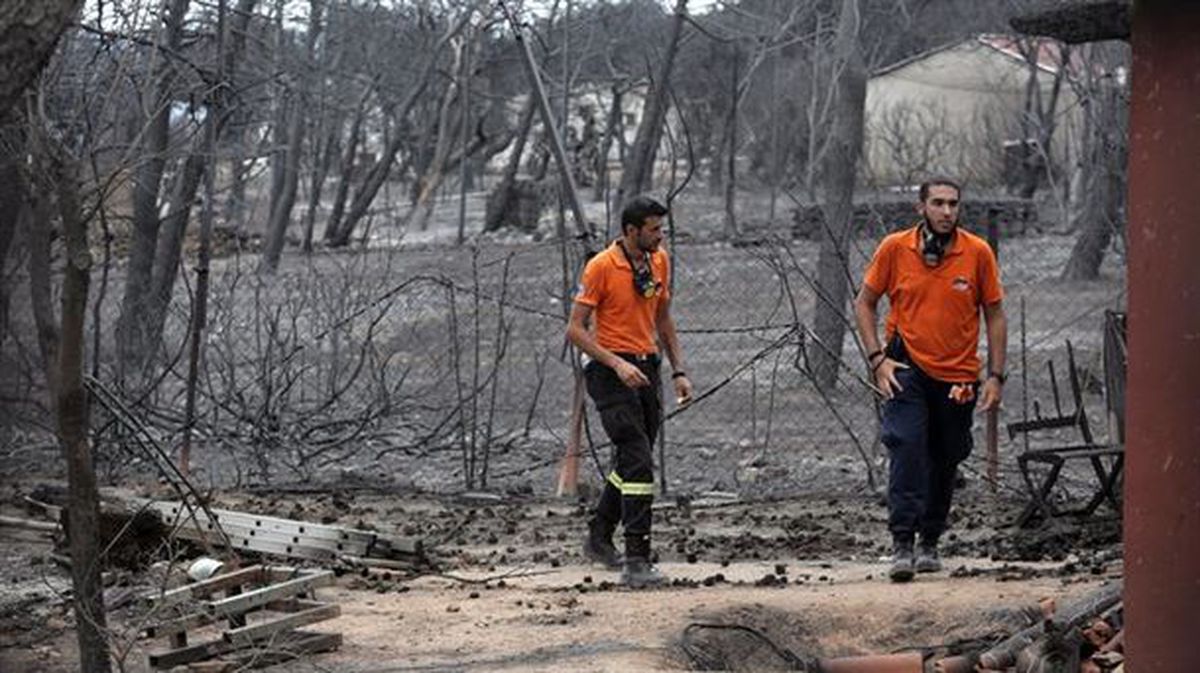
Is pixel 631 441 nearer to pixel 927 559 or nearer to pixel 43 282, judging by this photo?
pixel 927 559

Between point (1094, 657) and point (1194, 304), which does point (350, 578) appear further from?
point (1194, 304)

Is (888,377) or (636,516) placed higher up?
(888,377)

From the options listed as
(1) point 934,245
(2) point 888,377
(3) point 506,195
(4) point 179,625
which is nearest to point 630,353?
(2) point 888,377

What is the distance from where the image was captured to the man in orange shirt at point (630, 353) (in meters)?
9.95

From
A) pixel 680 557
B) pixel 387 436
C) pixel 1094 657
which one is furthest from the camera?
pixel 387 436

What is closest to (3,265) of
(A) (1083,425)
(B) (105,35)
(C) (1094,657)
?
(B) (105,35)

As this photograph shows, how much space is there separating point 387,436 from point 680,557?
14.5ft

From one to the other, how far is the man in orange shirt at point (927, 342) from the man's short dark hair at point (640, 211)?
999 mm

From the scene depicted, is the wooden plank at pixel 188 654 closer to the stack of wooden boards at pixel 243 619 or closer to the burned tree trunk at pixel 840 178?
the stack of wooden boards at pixel 243 619

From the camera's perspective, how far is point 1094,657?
747 cm

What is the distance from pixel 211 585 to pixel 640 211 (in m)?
2.72

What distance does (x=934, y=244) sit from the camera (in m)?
9.62

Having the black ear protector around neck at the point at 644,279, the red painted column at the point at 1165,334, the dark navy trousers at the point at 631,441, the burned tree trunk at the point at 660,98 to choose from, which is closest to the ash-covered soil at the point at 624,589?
the dark navy trousers at the point at 631,441

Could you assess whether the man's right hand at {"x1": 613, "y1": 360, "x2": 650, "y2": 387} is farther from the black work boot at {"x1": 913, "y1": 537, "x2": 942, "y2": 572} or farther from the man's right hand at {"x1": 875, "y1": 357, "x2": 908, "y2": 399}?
the black work boot at {"x1": 913, "y1": 537, "x2": 942, "y2": 572}
